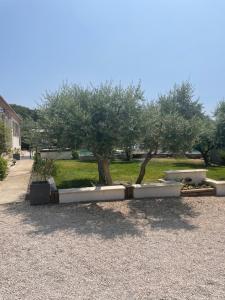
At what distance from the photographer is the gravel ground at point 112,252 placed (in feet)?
12.2

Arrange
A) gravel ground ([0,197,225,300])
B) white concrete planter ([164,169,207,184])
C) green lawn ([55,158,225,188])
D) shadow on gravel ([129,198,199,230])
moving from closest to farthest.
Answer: gravel ground ([0,197,225,300]), shadow on gravel ([129,198,199,230]), white concrete planter ([164,169,207,184]), green lawn ([55,158,225,188])

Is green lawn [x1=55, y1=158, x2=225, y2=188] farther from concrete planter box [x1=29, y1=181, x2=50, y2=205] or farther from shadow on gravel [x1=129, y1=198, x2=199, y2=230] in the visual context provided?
shadow on gravel [x1=129, y1=198, x2=199, y2=230]

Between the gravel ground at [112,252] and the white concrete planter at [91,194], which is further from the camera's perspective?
the white concrete planter at [91,194]

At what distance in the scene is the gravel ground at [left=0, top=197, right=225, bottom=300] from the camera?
3.72 meters

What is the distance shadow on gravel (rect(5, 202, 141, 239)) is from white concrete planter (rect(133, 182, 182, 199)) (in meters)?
1.40

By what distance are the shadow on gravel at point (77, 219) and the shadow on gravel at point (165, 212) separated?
52 centimetres

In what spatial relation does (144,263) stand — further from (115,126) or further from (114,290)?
(115,126)

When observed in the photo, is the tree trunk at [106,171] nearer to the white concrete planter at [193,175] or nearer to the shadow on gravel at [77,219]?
the shadow on gravel at [77,219]

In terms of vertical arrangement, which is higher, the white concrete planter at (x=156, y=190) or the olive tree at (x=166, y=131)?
the olive tree at (x=166, y=131)

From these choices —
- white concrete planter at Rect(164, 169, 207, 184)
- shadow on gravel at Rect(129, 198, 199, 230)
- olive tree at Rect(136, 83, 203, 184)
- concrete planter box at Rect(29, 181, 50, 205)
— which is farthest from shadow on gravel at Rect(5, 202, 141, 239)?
white concrete planter at Rect(164, 169, 207, 184)

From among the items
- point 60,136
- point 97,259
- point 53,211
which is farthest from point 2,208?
point 97,259

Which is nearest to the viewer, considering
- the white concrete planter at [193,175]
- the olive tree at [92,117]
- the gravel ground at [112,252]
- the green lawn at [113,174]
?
the gravel ground at [112,252]

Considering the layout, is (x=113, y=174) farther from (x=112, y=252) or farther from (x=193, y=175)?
(x=112, y=252)

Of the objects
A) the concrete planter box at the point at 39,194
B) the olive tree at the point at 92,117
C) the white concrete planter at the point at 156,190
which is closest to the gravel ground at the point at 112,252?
the concrete planter box at the point at 39,194
